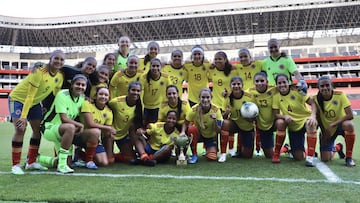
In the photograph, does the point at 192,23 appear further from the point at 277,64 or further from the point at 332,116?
the point at 332,116

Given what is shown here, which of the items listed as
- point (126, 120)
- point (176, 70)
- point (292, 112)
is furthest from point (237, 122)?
point (126, 120)

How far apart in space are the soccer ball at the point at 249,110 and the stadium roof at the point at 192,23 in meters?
34.7

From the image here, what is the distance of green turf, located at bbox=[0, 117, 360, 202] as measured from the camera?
2.78 meters

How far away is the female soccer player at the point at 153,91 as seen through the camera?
17.5 ft

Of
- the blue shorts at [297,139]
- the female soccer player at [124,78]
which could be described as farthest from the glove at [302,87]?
the female soccer player at [124,78]

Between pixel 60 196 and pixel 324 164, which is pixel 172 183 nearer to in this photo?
pixel 60 196

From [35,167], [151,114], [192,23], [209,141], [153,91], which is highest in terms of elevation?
[192,23]

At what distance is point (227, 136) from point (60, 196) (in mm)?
2677

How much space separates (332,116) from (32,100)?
380cm

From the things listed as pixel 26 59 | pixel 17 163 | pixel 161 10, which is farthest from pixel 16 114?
pixel 26 59

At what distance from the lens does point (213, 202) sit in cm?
265

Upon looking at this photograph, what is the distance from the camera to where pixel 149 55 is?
18.9 ft

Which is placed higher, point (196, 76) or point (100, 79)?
point (196, 76)

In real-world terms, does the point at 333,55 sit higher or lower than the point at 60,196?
higher
